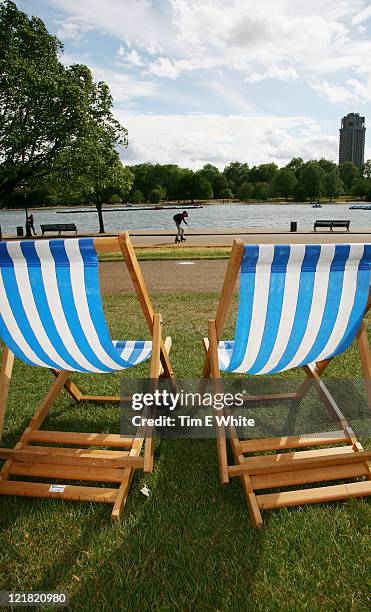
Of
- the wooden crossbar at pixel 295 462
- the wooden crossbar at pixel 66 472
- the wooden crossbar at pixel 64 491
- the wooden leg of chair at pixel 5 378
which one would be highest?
the wooden leg of chair at pixel 5 378

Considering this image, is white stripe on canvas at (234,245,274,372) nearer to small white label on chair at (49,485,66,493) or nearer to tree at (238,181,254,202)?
small white label on chair at (49,485,66,493)

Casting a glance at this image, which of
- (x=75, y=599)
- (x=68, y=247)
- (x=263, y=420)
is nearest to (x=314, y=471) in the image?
(x=263, y=420)

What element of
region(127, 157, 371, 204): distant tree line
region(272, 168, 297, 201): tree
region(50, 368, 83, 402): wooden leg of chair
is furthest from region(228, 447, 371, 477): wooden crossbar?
region(272, 168, 297, 201): tree

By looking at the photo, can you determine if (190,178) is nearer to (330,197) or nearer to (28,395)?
(330,197)

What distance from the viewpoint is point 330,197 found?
117m

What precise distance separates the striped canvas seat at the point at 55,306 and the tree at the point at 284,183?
12062 cm

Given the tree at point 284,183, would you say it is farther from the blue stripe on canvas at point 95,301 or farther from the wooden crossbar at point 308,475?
the blue stripe on canvas at point 95,301

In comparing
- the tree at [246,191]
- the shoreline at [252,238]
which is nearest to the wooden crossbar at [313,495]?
the shoreline at [252,238]

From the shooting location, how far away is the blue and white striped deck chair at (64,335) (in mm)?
2384

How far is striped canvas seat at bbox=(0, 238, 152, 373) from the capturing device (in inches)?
93.7

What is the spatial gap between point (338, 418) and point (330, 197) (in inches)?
4844

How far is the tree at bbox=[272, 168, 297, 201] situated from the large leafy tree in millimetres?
102840

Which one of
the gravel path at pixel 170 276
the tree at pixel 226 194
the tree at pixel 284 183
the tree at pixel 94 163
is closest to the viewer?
the gravel path at pixel 170 276

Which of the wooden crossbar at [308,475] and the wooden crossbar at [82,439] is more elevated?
the wooden crossbar at [82,439]
